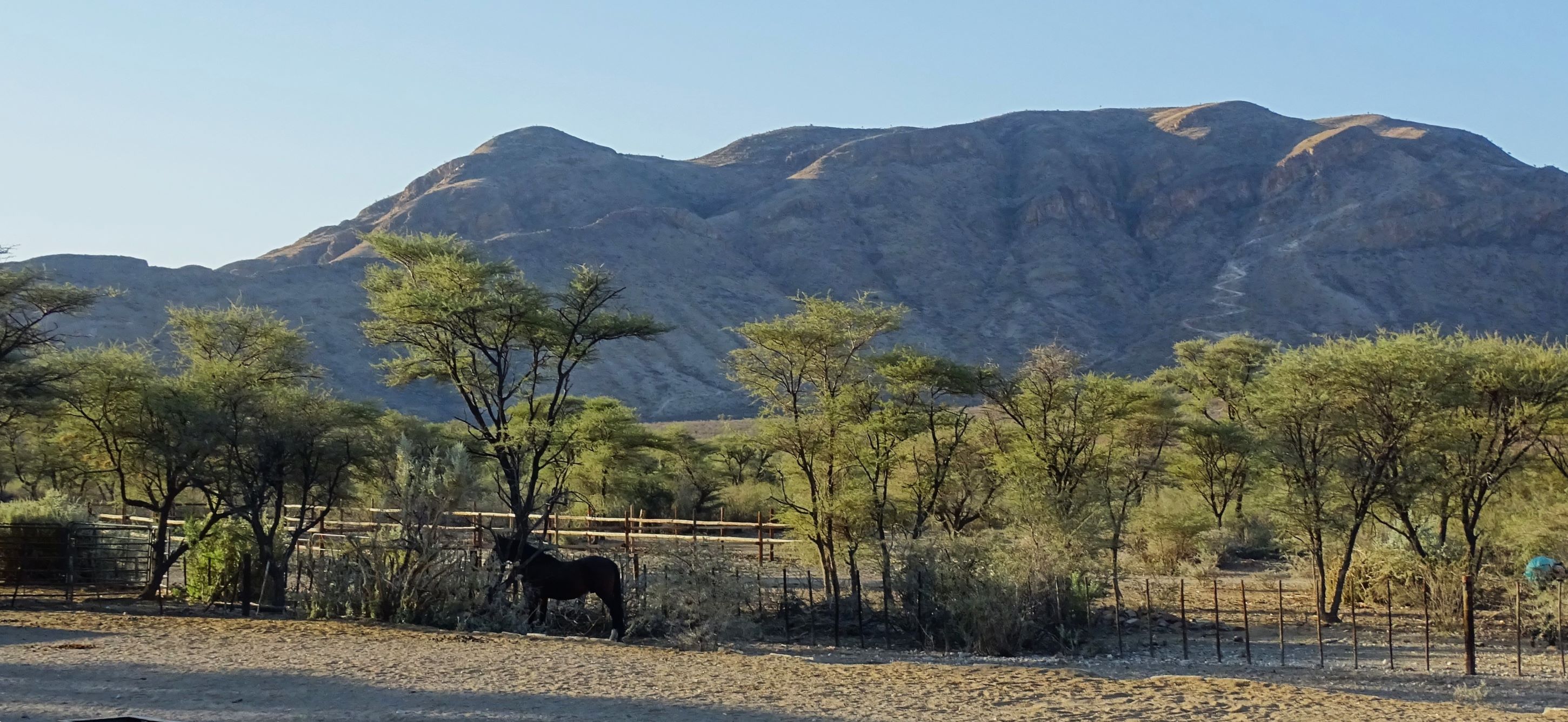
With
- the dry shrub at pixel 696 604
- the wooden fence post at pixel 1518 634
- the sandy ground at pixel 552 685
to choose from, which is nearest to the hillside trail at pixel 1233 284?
the wooden fence post at pixel 1518 634

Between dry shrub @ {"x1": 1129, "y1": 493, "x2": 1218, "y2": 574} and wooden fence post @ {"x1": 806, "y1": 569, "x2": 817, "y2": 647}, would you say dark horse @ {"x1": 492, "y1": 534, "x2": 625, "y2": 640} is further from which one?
dry shrub @ {"x1": 1129, "y1": 493, "x2": 1218, "y2": 574}

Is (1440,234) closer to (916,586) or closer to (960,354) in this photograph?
(960,354)

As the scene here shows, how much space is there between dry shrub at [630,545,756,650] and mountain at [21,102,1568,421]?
58.1 meters

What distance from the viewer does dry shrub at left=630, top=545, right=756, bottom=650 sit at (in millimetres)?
15469

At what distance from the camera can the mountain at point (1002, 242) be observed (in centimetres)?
8625

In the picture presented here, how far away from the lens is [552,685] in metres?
11.1

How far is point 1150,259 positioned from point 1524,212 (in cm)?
3439

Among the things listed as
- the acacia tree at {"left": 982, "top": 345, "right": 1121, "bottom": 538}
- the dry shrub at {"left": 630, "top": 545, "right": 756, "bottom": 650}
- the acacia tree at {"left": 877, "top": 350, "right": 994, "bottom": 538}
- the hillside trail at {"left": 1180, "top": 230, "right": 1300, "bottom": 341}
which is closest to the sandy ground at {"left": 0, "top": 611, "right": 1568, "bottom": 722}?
Result: the dry shrub at {"left": 630, "top": 545, "right": 756, "bottom": 650}

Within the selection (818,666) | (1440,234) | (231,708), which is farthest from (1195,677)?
(1440,234)

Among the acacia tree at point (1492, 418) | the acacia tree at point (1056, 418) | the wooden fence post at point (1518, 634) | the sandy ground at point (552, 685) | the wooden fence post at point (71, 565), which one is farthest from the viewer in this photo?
the acacia tree at point (1056, 418)

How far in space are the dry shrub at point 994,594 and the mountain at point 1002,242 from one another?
5895 cm

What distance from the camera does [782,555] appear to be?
28.2 meters

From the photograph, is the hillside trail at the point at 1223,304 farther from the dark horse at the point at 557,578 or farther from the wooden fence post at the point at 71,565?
the wooden fence post at the point at 71,565

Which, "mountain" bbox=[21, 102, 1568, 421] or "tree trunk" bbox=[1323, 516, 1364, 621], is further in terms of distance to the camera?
"mountain" bbox=[21, 102, 1568, 421]
